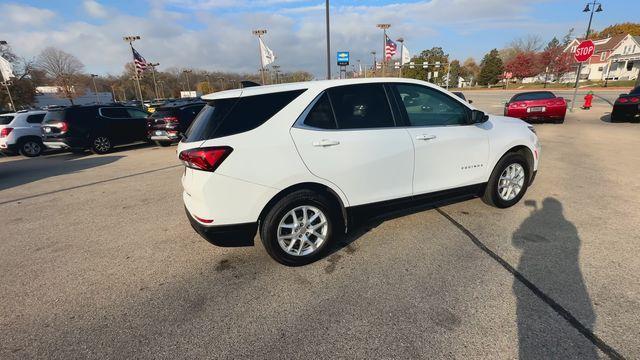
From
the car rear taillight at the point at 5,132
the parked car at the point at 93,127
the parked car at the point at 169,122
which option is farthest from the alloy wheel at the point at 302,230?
the car rear taillight at the point at 5,132

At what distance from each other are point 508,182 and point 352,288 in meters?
2.92

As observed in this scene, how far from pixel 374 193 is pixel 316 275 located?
40.7 inches

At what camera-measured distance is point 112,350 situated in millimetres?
2293

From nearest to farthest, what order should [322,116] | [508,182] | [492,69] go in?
1. [322,116]
2. [508,182]
3. [492,69]

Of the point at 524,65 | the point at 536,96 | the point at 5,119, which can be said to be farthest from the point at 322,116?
the point at 524,65

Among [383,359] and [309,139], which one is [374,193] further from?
[383,359]

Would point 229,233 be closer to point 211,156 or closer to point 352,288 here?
point 211,156

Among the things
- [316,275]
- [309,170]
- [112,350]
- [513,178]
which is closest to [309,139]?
[309,170]

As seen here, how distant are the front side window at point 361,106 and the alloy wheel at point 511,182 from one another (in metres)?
2.02

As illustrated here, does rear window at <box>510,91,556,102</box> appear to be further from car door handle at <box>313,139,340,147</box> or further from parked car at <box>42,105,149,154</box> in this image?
parked car at <box>42,105,149,154</box>

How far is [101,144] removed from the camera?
11.5m

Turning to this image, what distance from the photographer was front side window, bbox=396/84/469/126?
11.9ft

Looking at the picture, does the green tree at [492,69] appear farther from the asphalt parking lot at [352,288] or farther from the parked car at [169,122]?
the asphalt parking lot at [352,288]

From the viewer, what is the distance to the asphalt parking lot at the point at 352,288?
2.27 m
